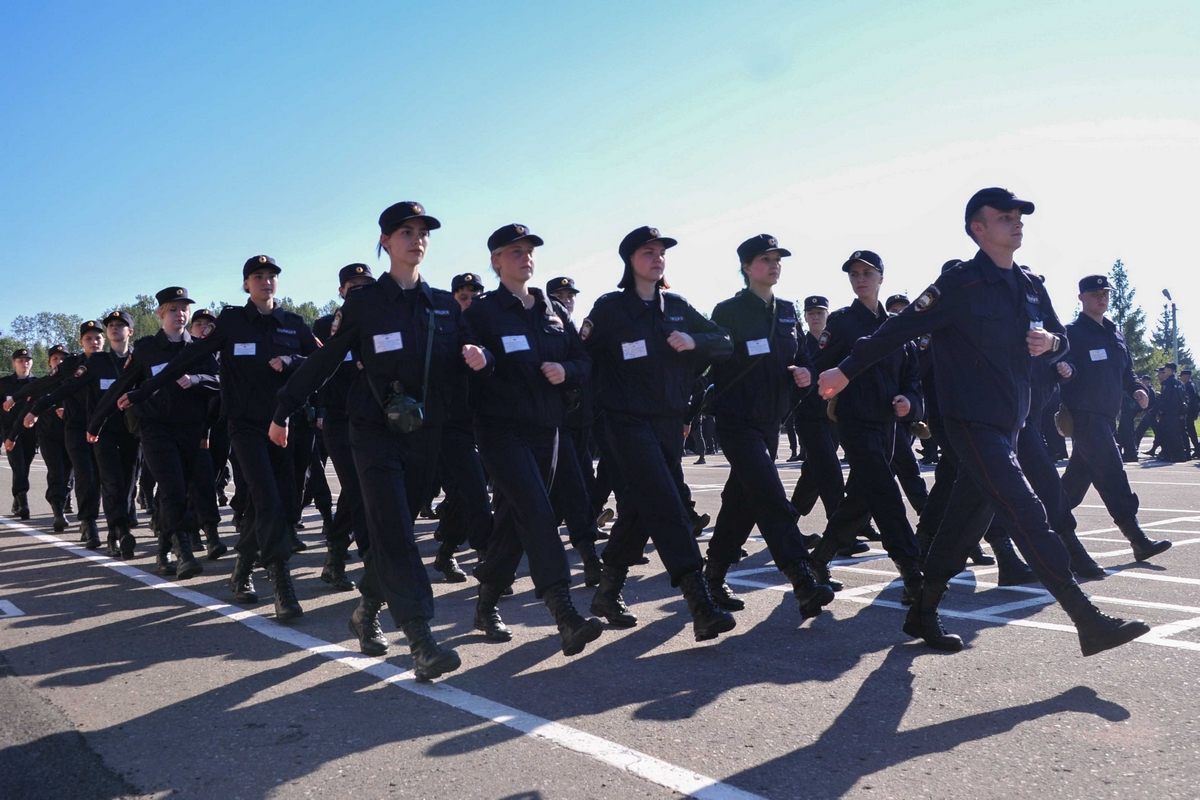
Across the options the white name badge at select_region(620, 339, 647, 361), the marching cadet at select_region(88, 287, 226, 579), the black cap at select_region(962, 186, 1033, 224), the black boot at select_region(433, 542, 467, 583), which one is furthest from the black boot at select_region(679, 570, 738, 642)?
the marching cadet at select_region(88, 287, 226, 579)

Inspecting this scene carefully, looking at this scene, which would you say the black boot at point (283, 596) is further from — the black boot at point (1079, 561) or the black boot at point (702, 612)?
the black boot at point (1079, 561)

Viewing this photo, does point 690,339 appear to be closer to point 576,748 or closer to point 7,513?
point 576,748

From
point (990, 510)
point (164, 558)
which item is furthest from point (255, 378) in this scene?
point (990, 510)

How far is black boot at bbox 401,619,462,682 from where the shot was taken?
15.6 ft

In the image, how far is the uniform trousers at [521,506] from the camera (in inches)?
210

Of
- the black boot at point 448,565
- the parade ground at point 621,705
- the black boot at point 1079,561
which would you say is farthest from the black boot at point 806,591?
the black boot at point 448,565

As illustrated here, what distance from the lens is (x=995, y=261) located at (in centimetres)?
521

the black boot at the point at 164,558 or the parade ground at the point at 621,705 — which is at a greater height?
the black boot at the point at 164,558

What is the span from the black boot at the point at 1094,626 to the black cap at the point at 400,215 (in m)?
3.33

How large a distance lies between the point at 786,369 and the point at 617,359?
41.0 inches

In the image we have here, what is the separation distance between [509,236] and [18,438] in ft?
35.6

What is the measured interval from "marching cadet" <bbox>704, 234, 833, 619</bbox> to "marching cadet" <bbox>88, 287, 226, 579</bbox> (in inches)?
173

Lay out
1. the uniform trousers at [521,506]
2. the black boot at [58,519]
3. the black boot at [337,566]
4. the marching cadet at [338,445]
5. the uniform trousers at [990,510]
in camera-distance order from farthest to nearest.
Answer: the black boot at [58,519], the black boot at [337,566], the marching cadet at [338,445], the uniform trousers at [521,506], the uniform trousers at [990,510]

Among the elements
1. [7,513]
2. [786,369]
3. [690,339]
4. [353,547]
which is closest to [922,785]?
[690,339]
